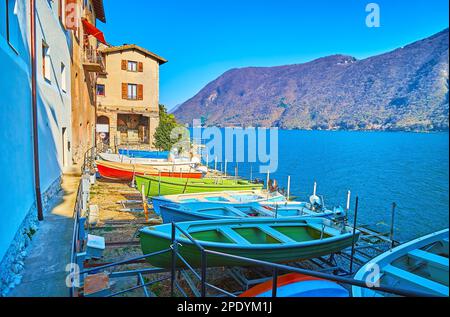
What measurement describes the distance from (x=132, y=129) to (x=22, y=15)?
24226mm

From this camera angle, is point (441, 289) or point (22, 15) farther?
point (22, 15)

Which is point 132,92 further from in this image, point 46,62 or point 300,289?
point 300,289

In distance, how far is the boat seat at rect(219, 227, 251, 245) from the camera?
6030mm

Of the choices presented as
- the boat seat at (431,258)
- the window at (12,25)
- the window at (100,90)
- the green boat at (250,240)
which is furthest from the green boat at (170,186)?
the window at (100,90)

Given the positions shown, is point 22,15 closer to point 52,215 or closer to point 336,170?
point 52,215

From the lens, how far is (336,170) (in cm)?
4253

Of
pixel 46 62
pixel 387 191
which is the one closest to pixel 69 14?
pixel 46 62

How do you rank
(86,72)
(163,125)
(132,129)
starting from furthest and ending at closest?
1. (132,129)
2. (163,125)
3. (86,72)

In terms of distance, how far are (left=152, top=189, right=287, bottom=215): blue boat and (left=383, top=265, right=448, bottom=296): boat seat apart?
5862 mm

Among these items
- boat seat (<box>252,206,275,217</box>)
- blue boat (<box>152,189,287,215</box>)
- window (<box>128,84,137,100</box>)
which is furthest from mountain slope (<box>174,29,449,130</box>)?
boat seat (<box>252,206,275,217</box>)

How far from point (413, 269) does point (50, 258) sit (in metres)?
6.16

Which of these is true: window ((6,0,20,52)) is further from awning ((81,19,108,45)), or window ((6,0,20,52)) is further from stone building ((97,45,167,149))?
stone building ((97,45,167,149))

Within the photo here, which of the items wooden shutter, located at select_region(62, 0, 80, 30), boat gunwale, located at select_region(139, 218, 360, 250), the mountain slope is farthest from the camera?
the mountain slope
